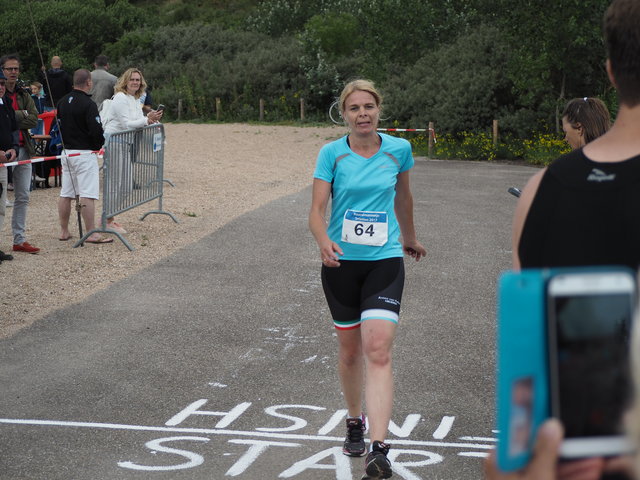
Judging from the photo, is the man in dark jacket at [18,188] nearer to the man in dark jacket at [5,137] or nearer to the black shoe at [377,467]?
the man in dark jacket at [5,137]

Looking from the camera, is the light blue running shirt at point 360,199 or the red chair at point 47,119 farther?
the red chair at point 47,119

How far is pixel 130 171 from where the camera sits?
41.2 ft

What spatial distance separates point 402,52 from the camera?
36.8m

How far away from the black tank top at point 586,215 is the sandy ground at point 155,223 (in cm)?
659

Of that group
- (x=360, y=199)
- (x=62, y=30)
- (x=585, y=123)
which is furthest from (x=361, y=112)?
(x=62, y=30)

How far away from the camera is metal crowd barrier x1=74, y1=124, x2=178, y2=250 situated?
11781 mm

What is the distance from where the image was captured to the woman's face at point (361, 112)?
5.39 meters

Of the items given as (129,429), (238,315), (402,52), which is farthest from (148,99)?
(402,52)

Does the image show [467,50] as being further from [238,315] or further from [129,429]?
[129,429]

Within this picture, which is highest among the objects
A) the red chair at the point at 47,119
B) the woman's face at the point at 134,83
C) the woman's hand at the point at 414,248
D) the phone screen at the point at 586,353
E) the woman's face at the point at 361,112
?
the woman's face at the point at 134,83

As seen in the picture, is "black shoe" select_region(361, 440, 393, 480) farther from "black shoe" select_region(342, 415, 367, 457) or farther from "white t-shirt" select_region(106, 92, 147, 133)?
"white t-shirt" select_region(106, 92, 147, 133)

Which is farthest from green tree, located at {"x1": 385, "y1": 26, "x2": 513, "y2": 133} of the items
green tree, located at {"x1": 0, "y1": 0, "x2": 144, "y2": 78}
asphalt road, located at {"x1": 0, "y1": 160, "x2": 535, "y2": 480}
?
green tree, located at {"x1": 0, "y1": 0, "x2": 144, "y2": 78}

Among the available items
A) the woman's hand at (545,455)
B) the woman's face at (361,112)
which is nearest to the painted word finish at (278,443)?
the woman's face at (361,112)

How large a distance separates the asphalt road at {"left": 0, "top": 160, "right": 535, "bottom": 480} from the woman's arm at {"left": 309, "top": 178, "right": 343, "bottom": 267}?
1.09 meters
